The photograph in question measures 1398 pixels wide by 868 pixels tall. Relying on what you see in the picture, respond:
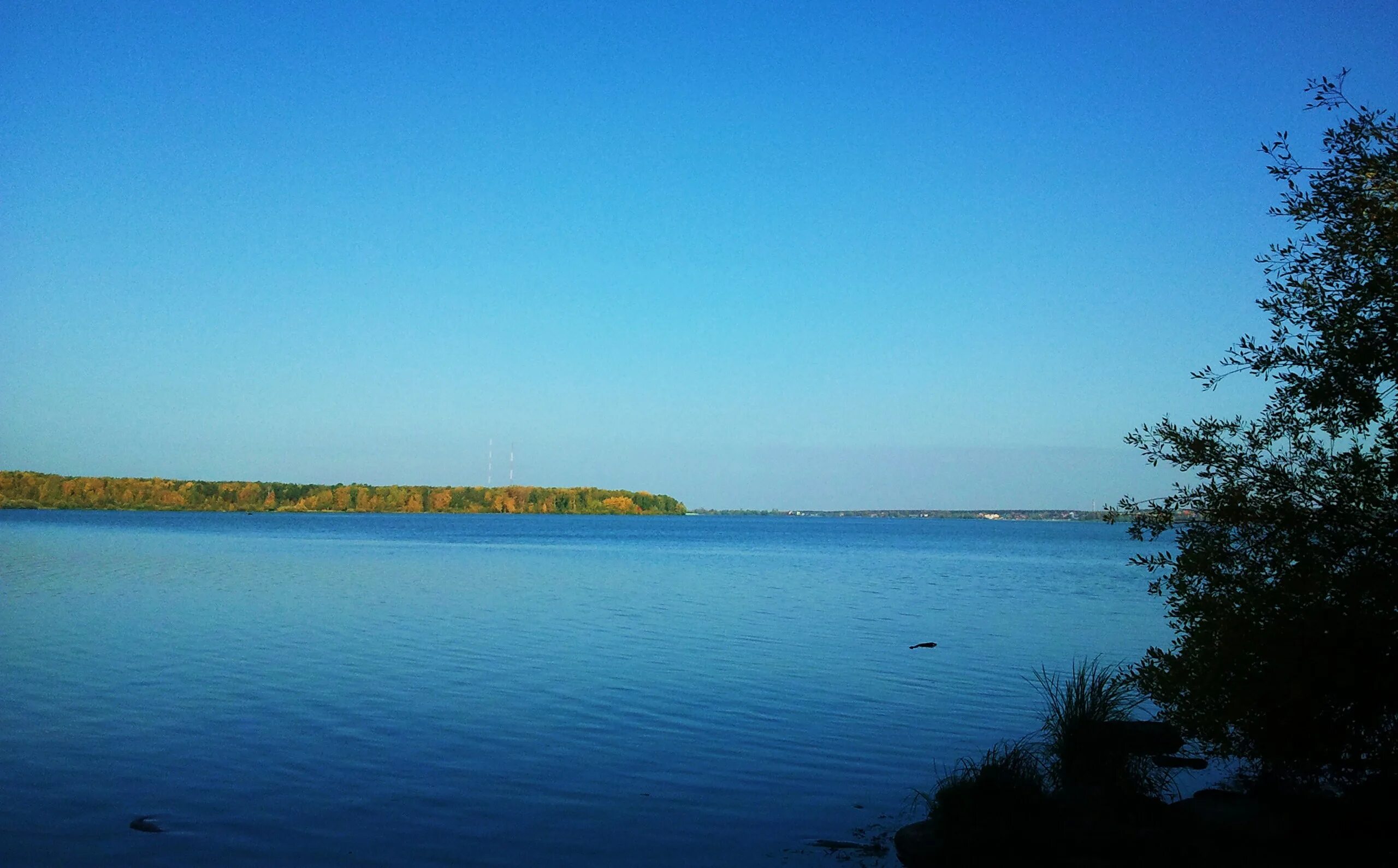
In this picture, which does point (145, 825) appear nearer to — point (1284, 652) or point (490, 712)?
point (490, 712)

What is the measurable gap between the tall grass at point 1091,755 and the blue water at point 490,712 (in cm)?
173

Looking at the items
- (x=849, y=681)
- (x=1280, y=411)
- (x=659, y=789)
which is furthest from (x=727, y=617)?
(x=1280, y=411)

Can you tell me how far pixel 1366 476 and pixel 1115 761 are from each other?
4217mm

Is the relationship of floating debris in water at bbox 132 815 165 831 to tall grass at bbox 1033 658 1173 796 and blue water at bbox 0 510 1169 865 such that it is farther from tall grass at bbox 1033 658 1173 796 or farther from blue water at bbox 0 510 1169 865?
tall grass at bbox 1033 658 1173 796

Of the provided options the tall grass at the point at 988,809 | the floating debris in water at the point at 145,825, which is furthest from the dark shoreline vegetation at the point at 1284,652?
Answer: the floating debris in water at the point at 145,825

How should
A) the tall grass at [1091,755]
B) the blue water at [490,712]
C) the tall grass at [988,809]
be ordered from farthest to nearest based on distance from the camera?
the tall grass at [1091,755]
the blue water at [490,712]
the tall grass at [988,809]

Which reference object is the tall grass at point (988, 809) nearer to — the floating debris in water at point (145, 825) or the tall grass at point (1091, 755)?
the tall grass at point (1091, 755)

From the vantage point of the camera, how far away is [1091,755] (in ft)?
39.7

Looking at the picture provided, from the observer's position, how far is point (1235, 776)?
1249cm

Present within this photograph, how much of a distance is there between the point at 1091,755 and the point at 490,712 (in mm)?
9245

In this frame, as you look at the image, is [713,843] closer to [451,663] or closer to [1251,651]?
[1251,651]

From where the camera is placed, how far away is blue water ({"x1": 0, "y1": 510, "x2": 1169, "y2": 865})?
413 inches

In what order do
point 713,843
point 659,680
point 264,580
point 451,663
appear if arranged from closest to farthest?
point 713,843, point 659,680, point 451,663, point 264,580

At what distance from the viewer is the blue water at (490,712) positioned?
34.4 feet
